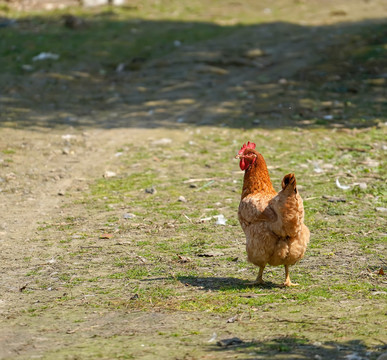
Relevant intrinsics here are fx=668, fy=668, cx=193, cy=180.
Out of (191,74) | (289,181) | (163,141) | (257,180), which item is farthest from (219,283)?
(191,74)

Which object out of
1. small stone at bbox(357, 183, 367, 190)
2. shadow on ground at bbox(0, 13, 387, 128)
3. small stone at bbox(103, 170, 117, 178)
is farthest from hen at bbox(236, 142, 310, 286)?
shadow on ground at bbox(0, 13, 387, 128)

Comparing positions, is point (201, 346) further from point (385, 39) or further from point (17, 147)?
point (385, 39)

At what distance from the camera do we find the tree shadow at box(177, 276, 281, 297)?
16.2ft

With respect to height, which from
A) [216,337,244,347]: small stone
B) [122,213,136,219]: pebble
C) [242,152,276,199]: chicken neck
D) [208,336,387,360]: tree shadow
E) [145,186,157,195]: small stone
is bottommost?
[216,337,244,347]: small stone

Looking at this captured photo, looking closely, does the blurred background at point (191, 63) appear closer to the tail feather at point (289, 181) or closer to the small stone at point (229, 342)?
the tail feather at point (289, 181)

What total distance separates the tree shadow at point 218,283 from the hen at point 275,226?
0.26 ft

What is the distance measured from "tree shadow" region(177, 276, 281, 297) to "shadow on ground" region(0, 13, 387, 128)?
556 cm

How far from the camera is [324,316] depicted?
4.29 m

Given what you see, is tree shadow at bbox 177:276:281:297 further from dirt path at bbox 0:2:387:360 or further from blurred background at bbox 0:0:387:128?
blurred background at bbox 0:0:387:128

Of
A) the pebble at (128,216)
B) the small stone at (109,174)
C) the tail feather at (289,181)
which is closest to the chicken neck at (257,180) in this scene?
the tail feather at (289,181)

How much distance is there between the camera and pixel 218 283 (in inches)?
198

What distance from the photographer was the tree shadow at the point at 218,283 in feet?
16.2

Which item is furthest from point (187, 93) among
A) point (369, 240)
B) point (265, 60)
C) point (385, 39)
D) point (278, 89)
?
point (369, 240)

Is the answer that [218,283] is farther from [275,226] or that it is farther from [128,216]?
[128,216]
